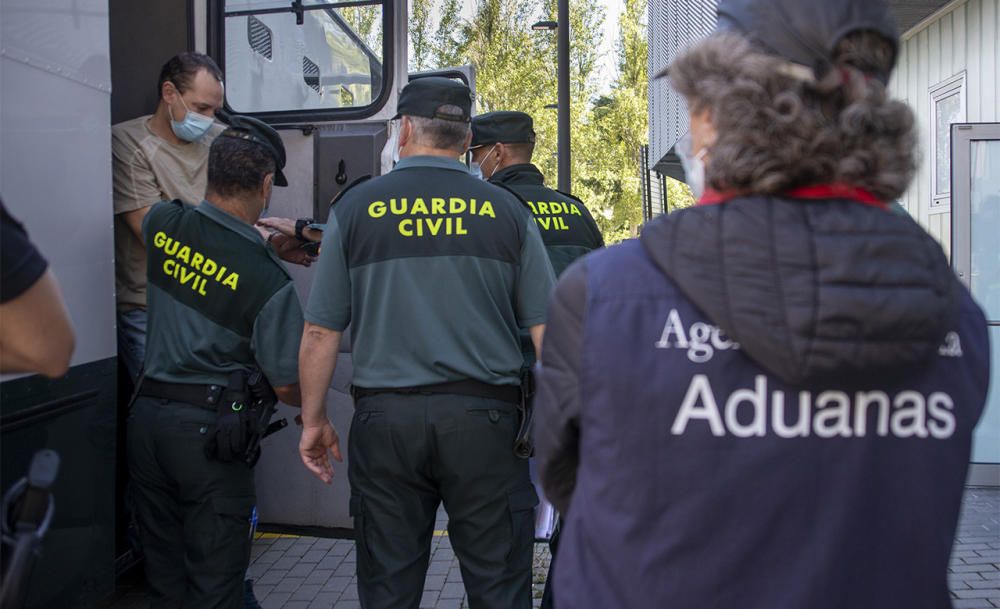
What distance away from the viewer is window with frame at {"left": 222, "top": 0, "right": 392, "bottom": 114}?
425 centimetres

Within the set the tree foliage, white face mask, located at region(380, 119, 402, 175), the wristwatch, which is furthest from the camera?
the tree foliage

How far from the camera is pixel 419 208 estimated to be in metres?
2.77

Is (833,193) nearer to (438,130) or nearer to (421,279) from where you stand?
(421,279)

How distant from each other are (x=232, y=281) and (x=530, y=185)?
1.66 m

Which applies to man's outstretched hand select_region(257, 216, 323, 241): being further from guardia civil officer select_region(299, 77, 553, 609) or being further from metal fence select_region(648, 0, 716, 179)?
metal fence select_region(648, 0, 716, 179)

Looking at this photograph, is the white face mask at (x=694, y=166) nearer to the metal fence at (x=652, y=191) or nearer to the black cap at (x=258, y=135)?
the black cap at (x=258, y=135)

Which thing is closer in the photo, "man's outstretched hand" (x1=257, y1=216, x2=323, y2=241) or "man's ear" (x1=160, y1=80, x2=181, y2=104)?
"man's ear" (x1=160, y1=80, x2=181, y2=104)

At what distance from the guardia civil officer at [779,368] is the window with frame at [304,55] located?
3.19 metres

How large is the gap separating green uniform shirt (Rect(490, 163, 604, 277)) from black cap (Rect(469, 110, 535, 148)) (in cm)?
18

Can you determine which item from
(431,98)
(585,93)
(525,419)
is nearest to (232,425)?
(525,419)

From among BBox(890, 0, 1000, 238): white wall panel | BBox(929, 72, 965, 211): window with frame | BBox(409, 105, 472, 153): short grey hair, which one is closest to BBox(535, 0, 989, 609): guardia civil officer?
BBox(409, 105, 472, 153): short grey hair

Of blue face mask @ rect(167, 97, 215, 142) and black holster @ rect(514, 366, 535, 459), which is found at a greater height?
blue face mask @ rect(167, 97, 215, 142)

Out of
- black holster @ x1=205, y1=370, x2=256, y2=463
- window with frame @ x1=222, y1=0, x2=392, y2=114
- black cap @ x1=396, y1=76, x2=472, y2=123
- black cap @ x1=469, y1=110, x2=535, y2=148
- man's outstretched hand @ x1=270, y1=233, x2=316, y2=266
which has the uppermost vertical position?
window with frame @ x1=222, y1=0, x2=392, y2=114

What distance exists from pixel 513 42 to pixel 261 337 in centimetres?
1977
